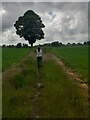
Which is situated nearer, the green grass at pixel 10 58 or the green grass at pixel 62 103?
the green grass at pixel 62 103

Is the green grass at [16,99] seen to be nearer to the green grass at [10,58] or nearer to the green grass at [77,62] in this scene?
the green grass at [77,62]

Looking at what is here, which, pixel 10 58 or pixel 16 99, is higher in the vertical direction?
pixel 10 58

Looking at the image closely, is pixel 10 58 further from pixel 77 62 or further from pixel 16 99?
pixel 16 99

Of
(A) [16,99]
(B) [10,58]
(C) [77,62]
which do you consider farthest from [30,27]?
(A) [16,99]

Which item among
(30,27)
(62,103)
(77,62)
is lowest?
(62,103)

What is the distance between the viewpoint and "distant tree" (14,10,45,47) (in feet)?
264

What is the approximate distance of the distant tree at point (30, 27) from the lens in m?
80.5

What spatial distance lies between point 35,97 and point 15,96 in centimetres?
79

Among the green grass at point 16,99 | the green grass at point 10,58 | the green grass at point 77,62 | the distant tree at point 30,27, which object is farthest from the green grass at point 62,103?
the distant tree at point 30,27

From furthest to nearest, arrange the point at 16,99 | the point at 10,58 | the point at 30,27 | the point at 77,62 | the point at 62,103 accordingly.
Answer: the point at 30,27 < the point at 10,58 < the point at 77,62 < the point at 16,99 < the point at 62,103

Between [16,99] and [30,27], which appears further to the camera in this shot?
[30,27]

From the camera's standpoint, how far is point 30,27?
8169 centimetres

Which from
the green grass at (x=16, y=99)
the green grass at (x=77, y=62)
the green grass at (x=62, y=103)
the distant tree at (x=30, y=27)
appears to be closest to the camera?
the green grass at (x=62, y=103)

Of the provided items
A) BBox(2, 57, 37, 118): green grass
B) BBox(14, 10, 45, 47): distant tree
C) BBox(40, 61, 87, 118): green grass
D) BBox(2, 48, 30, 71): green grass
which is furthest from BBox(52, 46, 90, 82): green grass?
BBox(14, 10, 45, 47): distant tree
